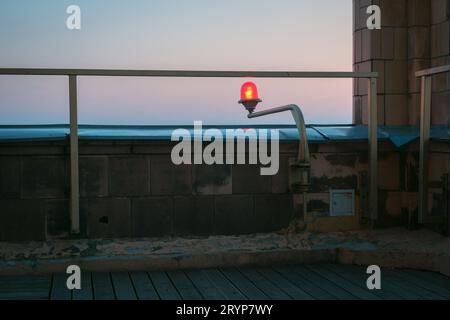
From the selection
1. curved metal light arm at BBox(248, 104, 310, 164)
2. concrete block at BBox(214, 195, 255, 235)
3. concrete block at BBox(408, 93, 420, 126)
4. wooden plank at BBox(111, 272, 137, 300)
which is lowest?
wooden plank at BBox(111, 272, 137, 300)

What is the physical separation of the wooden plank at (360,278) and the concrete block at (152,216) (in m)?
1.30

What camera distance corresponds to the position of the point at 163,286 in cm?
423

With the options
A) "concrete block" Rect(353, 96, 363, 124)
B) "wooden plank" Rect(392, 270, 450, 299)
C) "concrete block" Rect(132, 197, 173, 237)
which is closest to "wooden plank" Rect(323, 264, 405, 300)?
"wooden plank" Rect(392, 270, 450, 299)

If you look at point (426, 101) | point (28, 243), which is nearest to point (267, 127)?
point (426, 101)

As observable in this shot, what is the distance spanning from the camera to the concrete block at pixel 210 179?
5.20 metres

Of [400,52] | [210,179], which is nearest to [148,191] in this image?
[210,179]

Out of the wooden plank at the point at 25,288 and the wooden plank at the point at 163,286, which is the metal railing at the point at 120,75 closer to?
the wooden plank at the point at 25,288

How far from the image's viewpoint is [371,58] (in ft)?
20.0

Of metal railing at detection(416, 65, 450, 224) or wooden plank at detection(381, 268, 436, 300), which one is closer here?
wooden plank at detection(381, 268, 436, 300)

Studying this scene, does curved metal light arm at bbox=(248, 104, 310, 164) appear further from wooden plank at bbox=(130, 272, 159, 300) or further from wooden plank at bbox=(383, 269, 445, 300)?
wooden plank at bbox=(130, 272, 159, 300)

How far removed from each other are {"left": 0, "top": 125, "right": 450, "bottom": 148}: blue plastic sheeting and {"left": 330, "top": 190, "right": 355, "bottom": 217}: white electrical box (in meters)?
0.45

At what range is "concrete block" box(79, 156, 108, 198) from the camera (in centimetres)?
501

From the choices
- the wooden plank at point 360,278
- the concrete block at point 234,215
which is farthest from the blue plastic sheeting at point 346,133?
the wooden plank at point 360,278

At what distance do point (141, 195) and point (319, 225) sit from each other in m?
1.52
